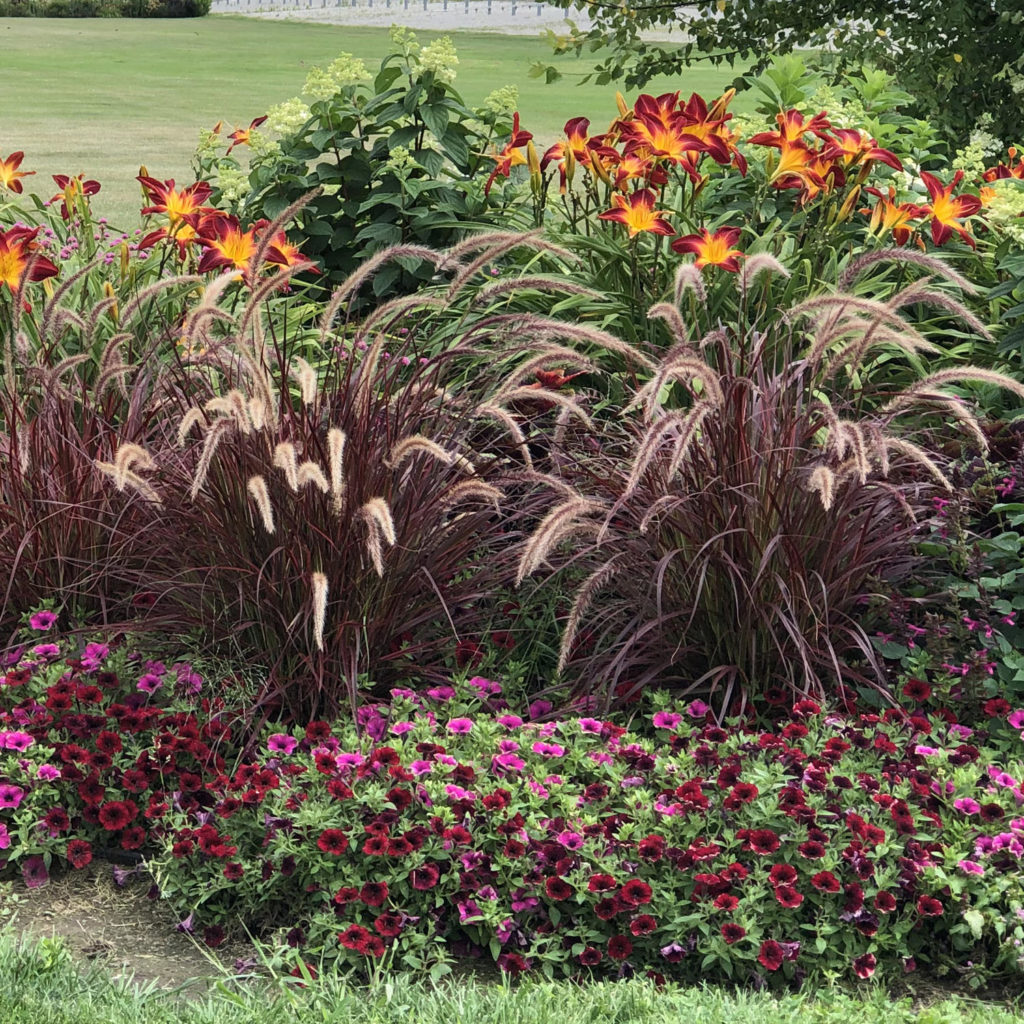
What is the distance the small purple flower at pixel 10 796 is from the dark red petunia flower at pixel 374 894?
2.99ft

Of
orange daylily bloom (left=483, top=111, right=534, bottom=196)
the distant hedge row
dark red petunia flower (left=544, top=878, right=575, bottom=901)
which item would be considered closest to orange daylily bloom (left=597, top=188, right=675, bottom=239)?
orange daylily bloom (left=483, top=111, right=534, bottom=196)

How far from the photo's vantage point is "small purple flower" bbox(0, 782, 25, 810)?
325 centimetres

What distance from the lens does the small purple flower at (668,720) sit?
3437 millimetres

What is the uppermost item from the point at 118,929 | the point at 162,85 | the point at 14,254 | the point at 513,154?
the point at 162,85

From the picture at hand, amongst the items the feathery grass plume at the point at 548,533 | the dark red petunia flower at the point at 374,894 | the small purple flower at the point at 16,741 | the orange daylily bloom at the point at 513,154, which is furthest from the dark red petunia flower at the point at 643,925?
the orange daylily bloom at the point at 513,154

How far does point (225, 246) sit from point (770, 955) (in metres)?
2.80

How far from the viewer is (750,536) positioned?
3.54 meters

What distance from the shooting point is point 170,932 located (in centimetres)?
306

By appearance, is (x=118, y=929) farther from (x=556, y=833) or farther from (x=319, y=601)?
(x=556, y=833)

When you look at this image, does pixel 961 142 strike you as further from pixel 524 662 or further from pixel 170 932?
pixel 170 932

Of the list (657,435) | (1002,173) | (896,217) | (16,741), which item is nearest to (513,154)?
(896,217)

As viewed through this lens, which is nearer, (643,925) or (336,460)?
(643,925)

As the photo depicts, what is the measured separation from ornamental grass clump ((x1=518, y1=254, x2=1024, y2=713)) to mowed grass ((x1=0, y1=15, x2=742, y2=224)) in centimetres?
553

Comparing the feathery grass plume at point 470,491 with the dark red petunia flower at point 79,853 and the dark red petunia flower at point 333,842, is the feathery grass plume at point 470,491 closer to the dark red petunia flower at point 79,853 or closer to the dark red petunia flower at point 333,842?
the dark red petunia flower at point 333,842
